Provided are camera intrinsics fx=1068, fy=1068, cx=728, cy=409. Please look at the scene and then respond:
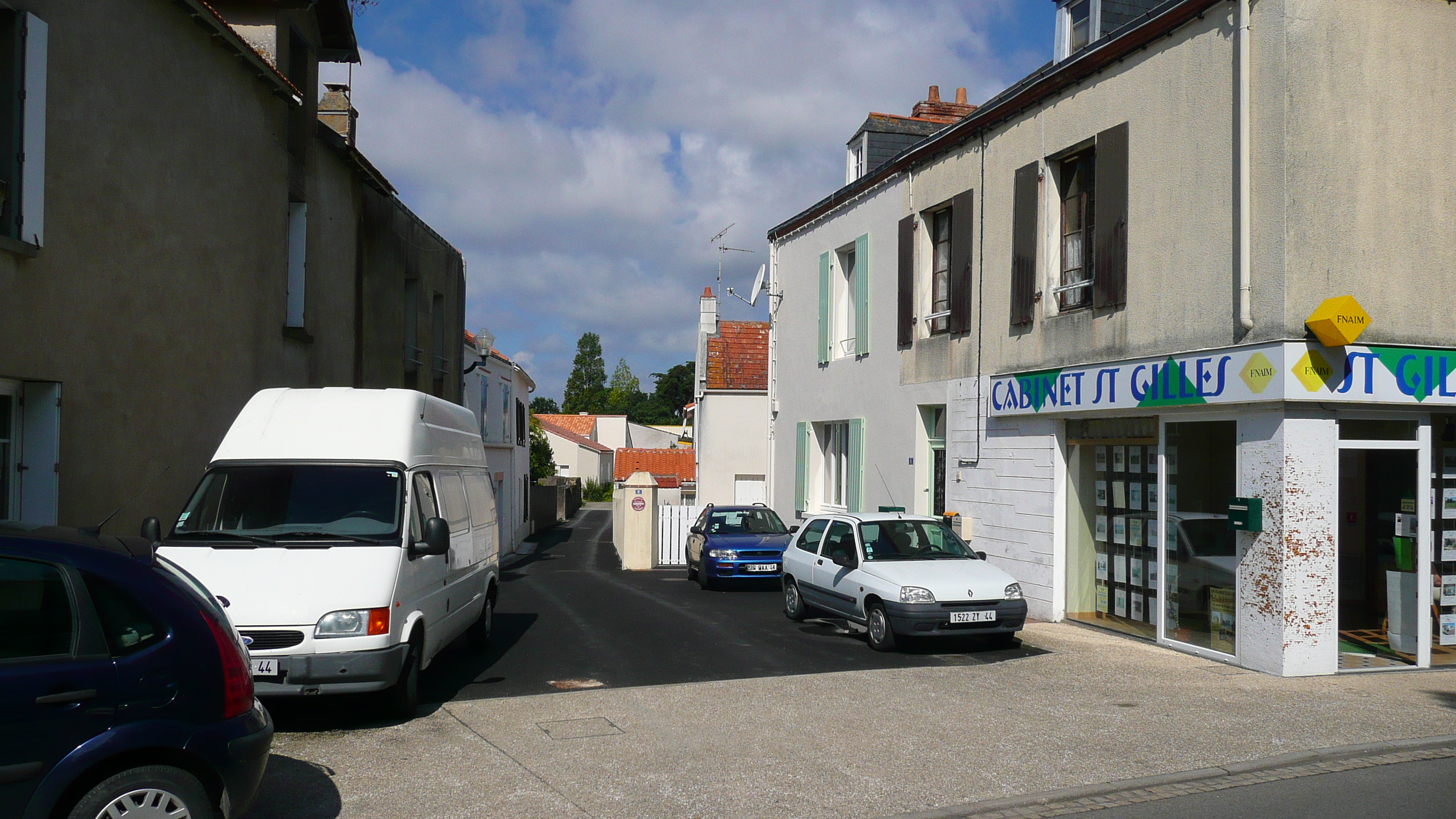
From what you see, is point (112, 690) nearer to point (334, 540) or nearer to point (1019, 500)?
point (334, 540)

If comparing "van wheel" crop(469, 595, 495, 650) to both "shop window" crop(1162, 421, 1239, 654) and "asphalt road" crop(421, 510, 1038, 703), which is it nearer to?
"asphalt road" crop(421, 510, 1038, 703)

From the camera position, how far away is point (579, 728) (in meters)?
7.70

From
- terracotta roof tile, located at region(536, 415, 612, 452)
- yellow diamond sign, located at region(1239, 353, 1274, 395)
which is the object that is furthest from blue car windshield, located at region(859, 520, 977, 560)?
terracotta roof tile, located at region(536, 415, 612, 452)

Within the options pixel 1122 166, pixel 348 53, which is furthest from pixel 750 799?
pixel 348 53

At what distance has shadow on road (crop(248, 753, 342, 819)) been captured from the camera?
5.71 meters

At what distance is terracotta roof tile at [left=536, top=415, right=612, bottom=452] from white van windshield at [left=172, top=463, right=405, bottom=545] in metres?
67.7

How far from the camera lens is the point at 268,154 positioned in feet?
42.5

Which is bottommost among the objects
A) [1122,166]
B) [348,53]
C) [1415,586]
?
[1415,586]

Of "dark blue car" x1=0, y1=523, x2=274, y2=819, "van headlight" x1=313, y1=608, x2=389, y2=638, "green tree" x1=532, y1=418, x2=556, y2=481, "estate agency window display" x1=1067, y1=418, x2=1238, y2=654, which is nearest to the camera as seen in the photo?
"dark blue car" x1=0, y1=523, x2=274, y2=819

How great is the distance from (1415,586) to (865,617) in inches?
213

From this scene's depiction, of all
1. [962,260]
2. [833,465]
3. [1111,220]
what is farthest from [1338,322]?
[833,465]

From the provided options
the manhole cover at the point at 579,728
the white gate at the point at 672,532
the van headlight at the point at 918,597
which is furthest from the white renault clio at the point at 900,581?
the white gate at the point at 672,532

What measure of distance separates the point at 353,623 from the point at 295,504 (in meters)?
1.39

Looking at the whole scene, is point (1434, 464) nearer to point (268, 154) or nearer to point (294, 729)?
point (294, 729)
